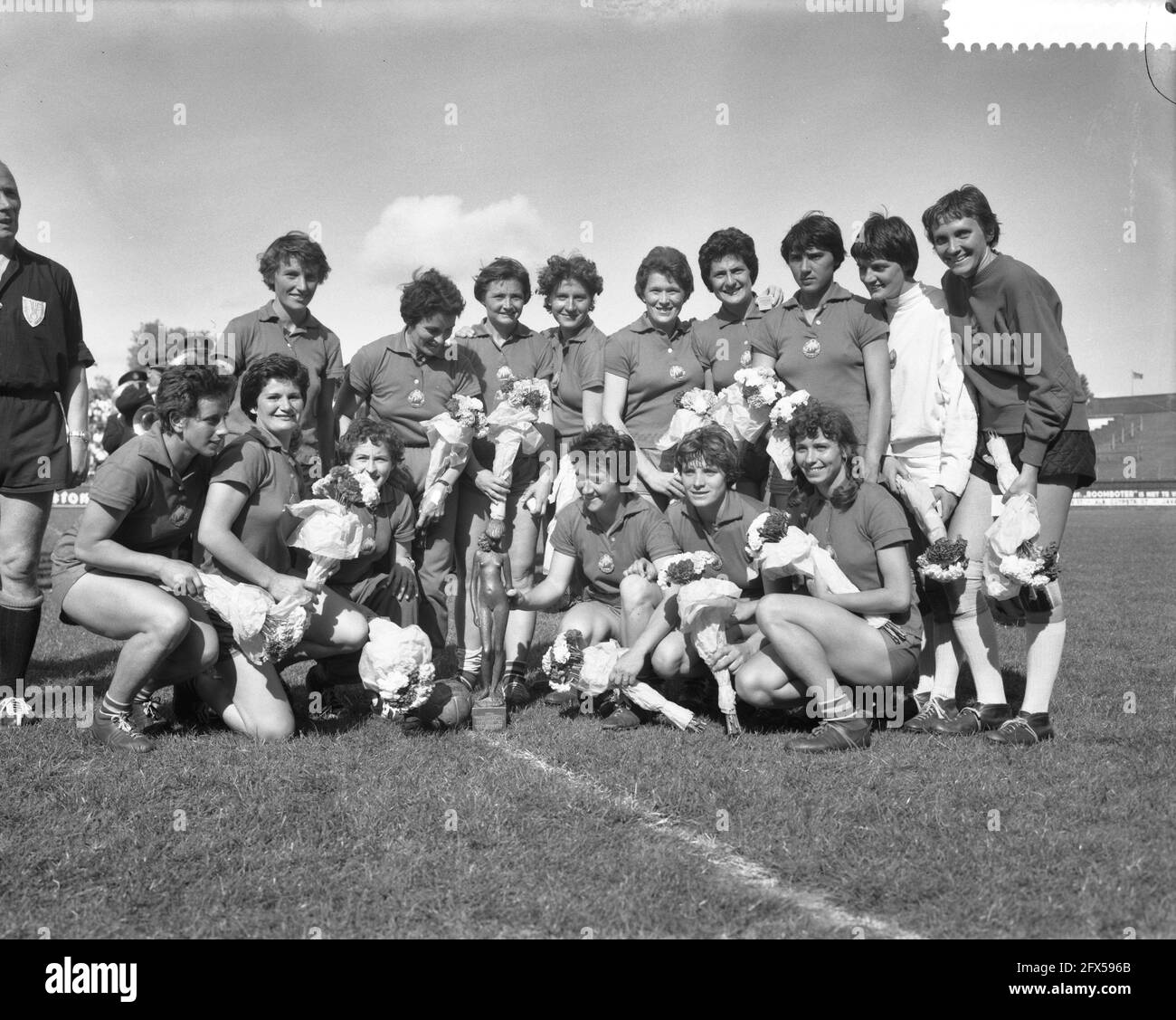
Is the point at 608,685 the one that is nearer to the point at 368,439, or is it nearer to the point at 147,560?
the point at 368,439

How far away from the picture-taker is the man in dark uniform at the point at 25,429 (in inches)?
212

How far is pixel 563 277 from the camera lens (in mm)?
6906

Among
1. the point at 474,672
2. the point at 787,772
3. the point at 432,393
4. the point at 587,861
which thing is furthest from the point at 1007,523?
the point at 432,393

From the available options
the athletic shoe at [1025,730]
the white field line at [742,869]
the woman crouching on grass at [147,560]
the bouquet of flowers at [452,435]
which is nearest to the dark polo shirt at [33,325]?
the woman crouching on grass at [147,560]

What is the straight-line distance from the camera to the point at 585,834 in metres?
3.60

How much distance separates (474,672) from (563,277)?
2.77 metres

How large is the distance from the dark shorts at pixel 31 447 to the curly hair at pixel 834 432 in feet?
13.0

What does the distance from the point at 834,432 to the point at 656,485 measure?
1259mm

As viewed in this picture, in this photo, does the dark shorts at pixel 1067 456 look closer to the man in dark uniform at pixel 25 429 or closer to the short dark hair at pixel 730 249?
the short dark hair at pixel 730 249

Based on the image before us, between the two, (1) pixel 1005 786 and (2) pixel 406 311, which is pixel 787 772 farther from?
(2) pixel 406 311

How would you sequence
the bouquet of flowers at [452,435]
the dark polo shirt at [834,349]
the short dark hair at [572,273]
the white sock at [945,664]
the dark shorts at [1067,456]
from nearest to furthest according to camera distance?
1. the dark shorts at [1067,456]
2. the white sock at [945,664]
3. the dark polo shirt at [834,349]
4. the bouquet of flowers at [452,435]
5. the short dark hair at [572,273]

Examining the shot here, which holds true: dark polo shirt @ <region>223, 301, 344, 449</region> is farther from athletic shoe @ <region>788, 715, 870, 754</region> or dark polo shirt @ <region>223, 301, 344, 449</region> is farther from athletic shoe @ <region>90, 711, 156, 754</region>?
athletic shoe @ <region>788, 715, 870, 754</region>

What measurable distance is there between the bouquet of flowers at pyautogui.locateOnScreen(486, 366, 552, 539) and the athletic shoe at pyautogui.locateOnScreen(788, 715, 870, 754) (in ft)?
7.75

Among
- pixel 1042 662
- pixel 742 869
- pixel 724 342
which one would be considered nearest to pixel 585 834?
pixel 742 869
